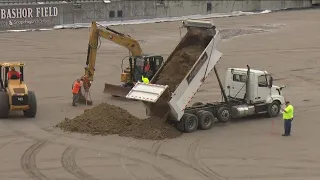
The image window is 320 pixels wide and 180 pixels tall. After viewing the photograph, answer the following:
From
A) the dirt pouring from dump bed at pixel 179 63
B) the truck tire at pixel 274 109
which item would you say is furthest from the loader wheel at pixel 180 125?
the truck tire at pixel 274 109

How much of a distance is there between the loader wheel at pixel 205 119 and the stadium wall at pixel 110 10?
99.9ft

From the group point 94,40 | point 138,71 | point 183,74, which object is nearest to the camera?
point 183,74

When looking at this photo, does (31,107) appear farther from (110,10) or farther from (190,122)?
(110,10)

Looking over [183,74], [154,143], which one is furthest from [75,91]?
[154,143]

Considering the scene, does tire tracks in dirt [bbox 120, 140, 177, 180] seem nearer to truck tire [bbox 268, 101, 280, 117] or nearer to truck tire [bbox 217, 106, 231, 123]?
truck tire [bbox 217, 106, 231, 123]

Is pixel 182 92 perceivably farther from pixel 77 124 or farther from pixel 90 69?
pixel 90 69

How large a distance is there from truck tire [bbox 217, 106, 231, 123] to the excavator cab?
18.2 ft

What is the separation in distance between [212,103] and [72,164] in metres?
7.18

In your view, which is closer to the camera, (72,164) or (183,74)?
(72,164)

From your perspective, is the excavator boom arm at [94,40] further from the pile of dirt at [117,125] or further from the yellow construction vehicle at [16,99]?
the pile of dirt at [117,125]

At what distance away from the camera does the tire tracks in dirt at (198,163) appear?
1598 cm

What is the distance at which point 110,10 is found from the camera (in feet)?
181

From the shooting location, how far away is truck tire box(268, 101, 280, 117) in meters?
23.0

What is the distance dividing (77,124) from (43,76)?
11.6 meters
